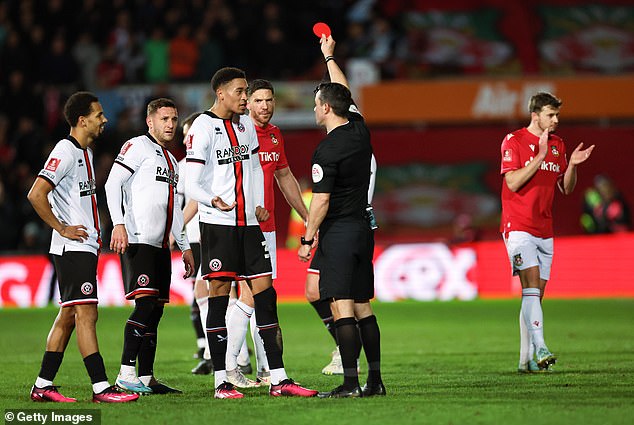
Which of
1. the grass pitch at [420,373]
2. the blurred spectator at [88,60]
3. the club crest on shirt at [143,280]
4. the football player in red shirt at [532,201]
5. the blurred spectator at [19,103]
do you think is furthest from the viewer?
the blurred spectator at [88,60]

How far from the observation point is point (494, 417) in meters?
7.14

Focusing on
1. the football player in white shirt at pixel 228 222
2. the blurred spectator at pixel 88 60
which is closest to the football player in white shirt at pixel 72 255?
the football player in white shirt at pixel 228 222

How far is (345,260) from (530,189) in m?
2.52

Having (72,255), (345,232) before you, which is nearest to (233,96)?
(345,232)

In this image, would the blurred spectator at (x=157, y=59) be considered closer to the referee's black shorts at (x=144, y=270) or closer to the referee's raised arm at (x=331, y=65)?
the referee's raised arm at (x=331, y=65)

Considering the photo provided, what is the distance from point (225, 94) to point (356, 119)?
1006 millimetres

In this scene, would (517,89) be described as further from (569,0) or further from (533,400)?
(533,400)

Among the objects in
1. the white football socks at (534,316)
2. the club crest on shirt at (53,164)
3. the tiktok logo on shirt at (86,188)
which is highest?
the club crest on shirt at (53,164)

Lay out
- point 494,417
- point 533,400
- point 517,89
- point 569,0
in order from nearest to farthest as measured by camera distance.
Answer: point 494,417 → point 533,400 → point 517,89 → point 569,0

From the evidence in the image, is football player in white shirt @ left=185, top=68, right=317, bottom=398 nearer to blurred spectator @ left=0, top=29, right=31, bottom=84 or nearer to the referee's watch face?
the referee's watch face

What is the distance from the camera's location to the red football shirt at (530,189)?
10.0m

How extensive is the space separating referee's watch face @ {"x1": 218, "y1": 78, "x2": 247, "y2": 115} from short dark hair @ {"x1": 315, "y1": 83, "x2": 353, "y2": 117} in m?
0.65

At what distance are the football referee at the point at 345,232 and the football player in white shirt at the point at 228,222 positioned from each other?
1.40ft

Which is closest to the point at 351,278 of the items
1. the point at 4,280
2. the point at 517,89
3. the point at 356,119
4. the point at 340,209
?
the point at 340,209
